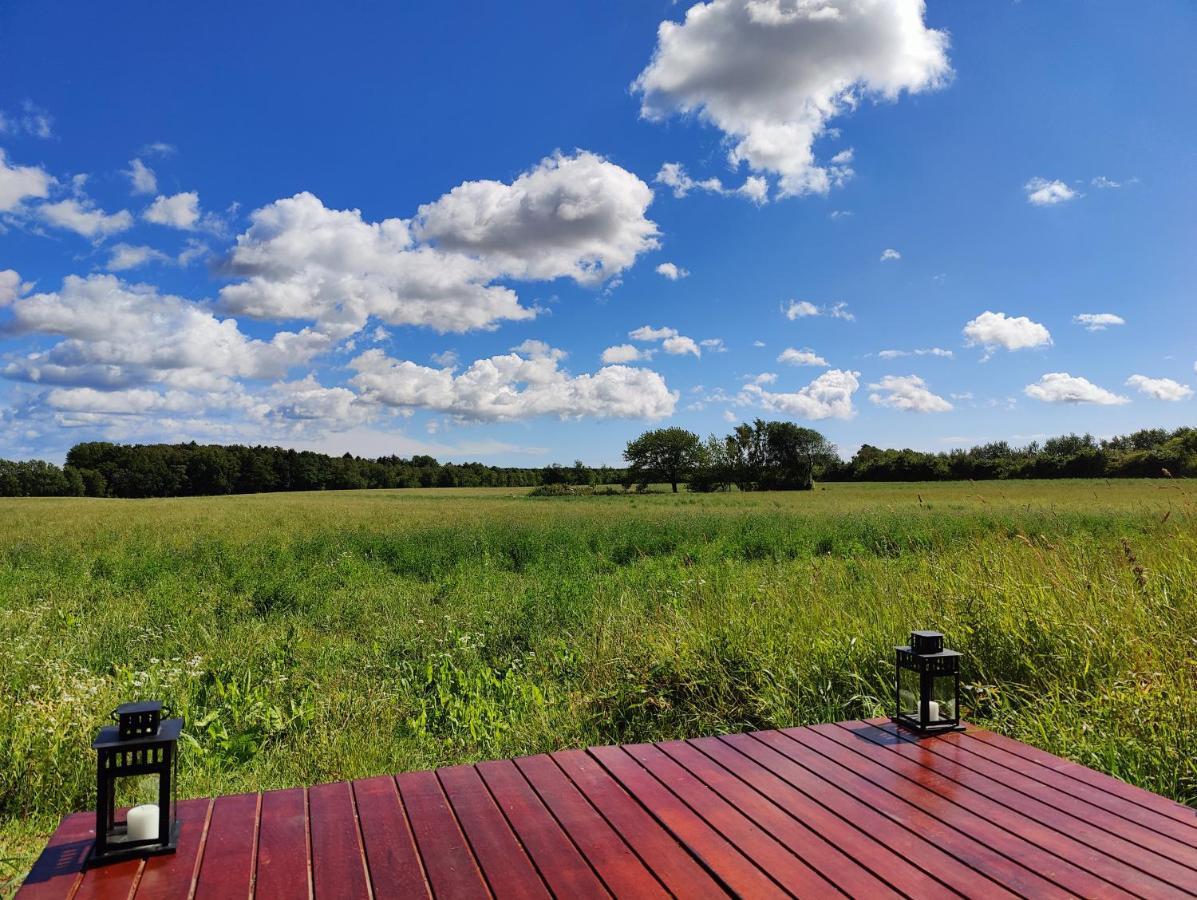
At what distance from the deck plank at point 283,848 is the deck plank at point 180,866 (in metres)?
0.19

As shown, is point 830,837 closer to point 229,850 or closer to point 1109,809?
point 1109,809

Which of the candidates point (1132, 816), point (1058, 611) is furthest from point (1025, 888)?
point (1058, 611)

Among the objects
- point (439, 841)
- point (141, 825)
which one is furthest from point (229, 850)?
point (439, 841)

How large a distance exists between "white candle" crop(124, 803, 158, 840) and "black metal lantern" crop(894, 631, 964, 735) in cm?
323

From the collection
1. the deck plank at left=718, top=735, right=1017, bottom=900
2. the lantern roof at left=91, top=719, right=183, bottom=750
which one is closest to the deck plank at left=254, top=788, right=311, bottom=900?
the lantern roof at left=91, top=719, right=183, bottom=750

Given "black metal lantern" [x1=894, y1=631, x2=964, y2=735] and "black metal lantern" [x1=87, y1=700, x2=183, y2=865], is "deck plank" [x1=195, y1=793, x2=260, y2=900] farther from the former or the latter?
"black metal lantern" [x1=894, y1=631, x2=964, y2=735]

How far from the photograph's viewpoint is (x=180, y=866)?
89.7 inches

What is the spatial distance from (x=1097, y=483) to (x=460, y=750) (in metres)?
52.2

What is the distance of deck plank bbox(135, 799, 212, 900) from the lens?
213cm

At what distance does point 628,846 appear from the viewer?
7.82ft

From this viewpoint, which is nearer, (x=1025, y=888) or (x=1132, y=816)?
(x=1025, y=888)

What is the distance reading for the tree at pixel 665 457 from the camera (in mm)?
71188

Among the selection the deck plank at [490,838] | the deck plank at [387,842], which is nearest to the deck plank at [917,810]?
the deck plank at [490,838]

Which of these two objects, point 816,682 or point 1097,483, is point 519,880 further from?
point 1097,483
